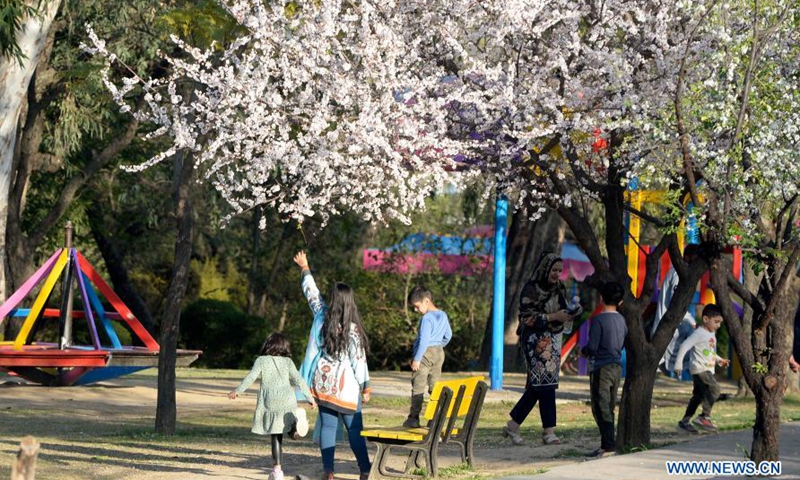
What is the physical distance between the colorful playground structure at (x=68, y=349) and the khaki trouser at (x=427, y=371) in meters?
6.39

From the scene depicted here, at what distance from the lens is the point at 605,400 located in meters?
12.3

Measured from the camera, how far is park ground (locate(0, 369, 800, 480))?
37.2 feet

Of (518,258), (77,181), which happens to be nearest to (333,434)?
(77,181)

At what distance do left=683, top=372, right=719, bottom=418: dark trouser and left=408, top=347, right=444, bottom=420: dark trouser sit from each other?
309 centimetres

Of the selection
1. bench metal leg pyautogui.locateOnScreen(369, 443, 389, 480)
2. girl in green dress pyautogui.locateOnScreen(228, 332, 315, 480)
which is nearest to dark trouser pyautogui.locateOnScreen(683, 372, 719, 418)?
bench metal leg pyautogui.locateOnScreen(369, 443, 389, 480)

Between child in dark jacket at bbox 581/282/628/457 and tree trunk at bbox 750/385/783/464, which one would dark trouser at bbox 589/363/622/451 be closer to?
child in dark jacket at bbox 581/282/628/457

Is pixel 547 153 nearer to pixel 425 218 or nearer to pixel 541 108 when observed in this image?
pixel 541 108

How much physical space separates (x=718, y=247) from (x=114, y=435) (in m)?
7.07

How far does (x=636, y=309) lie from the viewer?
12672 mm

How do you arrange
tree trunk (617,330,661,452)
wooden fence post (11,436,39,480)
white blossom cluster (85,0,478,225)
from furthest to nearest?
tree trunk (617,330,661,452) < white blossom cluster (85,0,478,225) < wooden fence post (11,436,39,480)

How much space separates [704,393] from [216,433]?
18.8 feet

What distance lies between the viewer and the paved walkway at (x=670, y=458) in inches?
405

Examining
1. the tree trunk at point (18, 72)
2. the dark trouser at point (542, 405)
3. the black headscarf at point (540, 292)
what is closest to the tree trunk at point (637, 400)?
the dark trouser at point (542, 405)

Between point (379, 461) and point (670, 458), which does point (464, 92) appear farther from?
point (670, 458)
